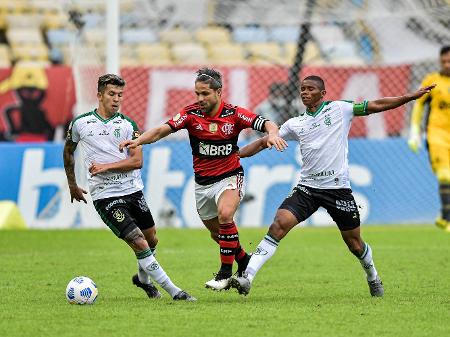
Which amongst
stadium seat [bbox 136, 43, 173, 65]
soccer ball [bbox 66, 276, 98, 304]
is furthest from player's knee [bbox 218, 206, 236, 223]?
stadium seat [bbox 136, 43, 173, 65]

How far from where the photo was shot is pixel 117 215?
30.6 ft

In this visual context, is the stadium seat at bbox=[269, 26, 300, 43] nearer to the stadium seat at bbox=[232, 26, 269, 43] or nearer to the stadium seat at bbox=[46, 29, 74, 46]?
the stadium seat at bbox=[232, 26, 269, 43]

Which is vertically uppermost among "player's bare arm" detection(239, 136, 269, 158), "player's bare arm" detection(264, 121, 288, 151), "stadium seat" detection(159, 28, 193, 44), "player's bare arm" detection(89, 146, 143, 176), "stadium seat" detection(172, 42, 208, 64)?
"player's bare arm" detection(264, 121, 288, 151)

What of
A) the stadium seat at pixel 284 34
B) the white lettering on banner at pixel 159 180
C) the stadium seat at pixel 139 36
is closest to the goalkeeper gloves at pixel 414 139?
the white lettering on banner at pixel 159 180

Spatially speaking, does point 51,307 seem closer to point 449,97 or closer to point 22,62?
point 449,97

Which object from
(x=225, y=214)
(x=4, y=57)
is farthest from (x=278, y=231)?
(x=4, y=57)

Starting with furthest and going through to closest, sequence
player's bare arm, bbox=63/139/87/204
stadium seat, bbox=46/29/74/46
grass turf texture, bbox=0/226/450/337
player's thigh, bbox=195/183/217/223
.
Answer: stadium seat, bbox=46/29/74/46 < player's bare arm, bbox=63/139/87/204 < player's thigh, bbox=195/183/217/223 < grass turf texture, bbox=0/226/450/337

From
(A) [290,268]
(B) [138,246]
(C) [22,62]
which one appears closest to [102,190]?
(B) [138,246]

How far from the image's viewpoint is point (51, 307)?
875 cm

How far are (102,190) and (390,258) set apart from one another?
4924 millimetres

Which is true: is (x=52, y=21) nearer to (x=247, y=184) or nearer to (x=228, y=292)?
(x=247, y=184)

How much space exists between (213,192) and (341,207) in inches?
44.3

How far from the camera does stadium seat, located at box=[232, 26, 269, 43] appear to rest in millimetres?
21328

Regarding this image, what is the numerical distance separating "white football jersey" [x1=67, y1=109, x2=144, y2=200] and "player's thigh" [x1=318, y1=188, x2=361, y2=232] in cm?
168
